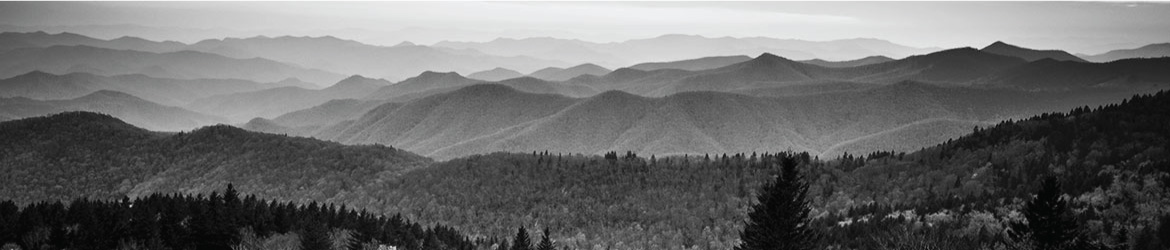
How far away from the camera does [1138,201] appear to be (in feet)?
179

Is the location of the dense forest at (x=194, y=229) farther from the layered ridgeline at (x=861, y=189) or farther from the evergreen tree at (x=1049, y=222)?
the evergreen tree at (x=1049, y=222)

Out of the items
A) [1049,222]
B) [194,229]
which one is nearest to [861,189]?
[1049,222]

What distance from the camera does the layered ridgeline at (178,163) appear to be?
11656cm

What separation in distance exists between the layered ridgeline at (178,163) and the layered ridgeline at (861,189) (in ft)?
36.9

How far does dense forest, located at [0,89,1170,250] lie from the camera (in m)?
54.4

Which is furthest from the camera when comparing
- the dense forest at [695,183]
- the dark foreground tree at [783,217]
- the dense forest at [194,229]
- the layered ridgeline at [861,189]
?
the layered ridgeline at [861,189]

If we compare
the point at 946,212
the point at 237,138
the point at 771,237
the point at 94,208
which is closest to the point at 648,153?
the point at 237,138

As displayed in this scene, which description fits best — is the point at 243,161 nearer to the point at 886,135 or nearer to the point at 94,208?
the point at 94,208

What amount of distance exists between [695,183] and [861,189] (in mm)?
20086

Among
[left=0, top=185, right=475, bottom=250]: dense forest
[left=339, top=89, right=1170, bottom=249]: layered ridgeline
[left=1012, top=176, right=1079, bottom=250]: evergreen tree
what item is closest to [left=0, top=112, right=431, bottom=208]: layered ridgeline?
[left=339, top=89, right=1170, bottom=249]: layered ridgeline

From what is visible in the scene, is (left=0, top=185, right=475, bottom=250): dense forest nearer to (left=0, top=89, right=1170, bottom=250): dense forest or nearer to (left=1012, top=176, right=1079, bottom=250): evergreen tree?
(left=0, top=89, right=1170, bottom=250): dense forest

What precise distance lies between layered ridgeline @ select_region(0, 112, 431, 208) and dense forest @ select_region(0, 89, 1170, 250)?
35 cm

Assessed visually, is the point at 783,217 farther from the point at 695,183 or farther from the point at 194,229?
the point at 695,183

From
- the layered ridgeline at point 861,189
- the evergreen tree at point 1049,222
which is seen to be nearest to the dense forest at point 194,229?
the layered ridgeline at point 861,189
